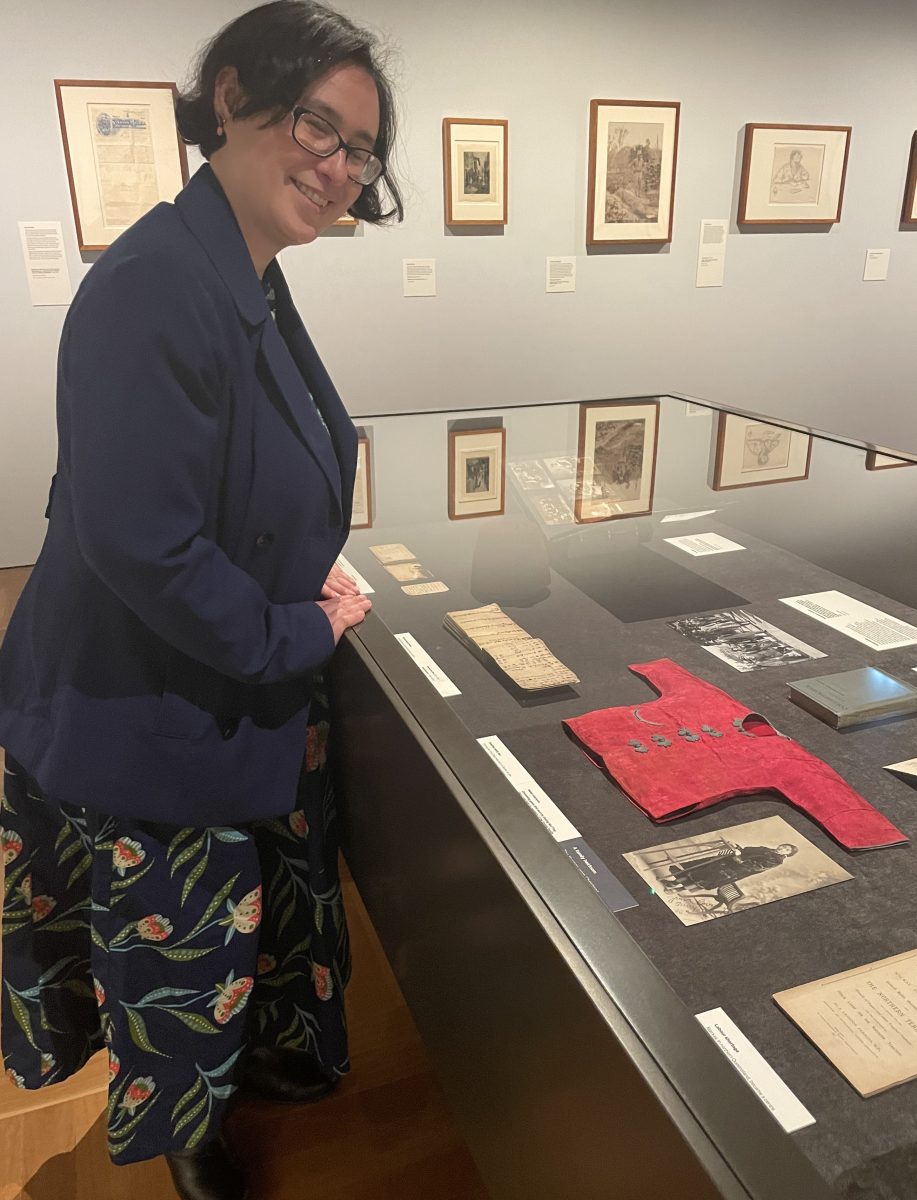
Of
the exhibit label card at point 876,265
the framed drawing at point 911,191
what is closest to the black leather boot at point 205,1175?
the exhibit label card at point 876,265

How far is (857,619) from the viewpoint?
1497 mm

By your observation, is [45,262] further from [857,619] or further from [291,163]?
[857,619]

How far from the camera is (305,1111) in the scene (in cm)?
172

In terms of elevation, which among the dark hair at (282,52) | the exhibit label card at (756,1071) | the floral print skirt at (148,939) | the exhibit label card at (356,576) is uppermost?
the dark hair at (282,52)

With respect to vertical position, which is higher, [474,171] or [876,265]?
[474,171]

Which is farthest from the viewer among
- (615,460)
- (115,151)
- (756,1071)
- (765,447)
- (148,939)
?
(115,151)

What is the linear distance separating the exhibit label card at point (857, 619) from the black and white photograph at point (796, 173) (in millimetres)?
3670

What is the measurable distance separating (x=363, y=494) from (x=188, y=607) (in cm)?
113

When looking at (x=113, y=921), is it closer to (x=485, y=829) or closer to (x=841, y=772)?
(x=485, y=829)

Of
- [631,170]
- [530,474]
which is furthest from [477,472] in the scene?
[631,170]

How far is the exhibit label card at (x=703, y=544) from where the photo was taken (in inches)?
71.7

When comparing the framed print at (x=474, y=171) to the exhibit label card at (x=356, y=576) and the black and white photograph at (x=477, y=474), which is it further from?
the exhibit label card at (x=356, y=576)

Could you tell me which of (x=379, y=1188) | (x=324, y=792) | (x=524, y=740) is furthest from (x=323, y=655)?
(x=379, y=1188)

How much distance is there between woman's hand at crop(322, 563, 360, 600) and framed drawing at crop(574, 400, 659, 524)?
2.16 feet
